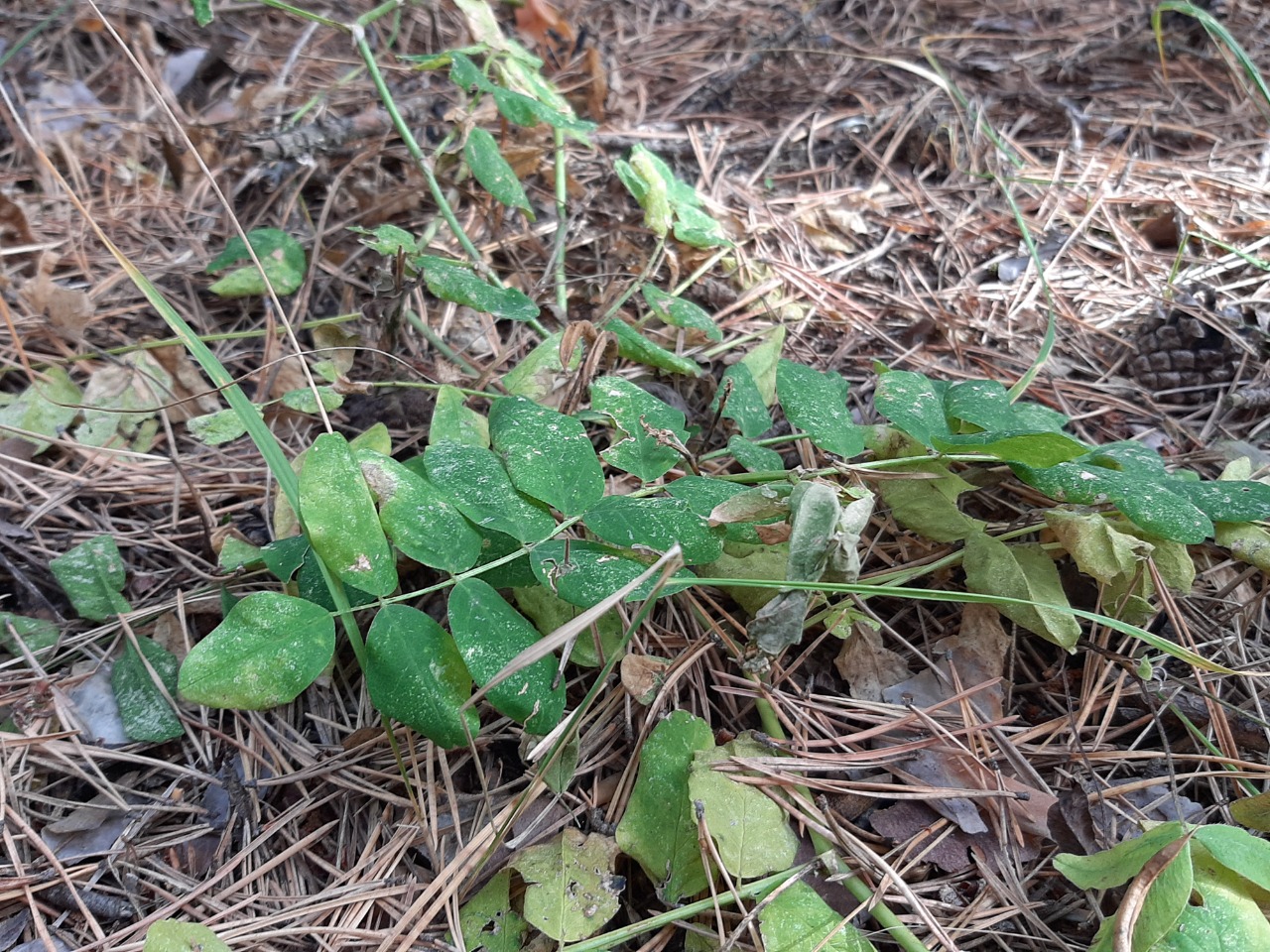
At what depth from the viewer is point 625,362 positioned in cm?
152

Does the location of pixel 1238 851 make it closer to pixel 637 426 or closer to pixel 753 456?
pixel 753 456

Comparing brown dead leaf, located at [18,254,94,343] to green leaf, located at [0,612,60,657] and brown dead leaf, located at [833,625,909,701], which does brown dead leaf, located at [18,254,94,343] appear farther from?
brown dead leaf, located at [833,625,909,701]

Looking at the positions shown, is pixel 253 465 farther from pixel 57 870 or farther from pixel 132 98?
pixel 132 98

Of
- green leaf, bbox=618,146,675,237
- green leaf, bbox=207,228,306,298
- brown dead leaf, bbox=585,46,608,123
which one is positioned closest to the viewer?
green leaf, bbox=618,146,675,237

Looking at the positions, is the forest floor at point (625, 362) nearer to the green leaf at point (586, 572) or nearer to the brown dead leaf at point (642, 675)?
the brown dead leaf at point (642, 675)

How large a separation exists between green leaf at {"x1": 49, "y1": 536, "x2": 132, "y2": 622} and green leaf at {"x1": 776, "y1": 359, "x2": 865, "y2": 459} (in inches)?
40.9

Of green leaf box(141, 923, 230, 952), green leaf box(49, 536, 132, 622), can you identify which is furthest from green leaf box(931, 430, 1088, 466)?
green leaf box(49, 536, 132, 622)

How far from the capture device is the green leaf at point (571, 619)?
101cm

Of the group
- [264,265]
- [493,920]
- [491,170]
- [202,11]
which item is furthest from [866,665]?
[202,11]

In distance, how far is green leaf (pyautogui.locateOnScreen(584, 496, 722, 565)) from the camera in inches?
37.4

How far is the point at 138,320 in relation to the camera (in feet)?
5.36

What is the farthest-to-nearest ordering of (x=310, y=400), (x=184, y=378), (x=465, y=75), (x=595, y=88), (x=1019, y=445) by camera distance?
1. (x=595, y=88)
2. (x=184, y=378)
3. (x=465, y=75)
4. (x=310, y=400)
5. (x=1019, y=445)

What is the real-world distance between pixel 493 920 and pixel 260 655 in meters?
0.41

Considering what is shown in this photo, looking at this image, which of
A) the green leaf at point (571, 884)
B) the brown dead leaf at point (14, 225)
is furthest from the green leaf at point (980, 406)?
the brown dead leaf at point (14, 225)
